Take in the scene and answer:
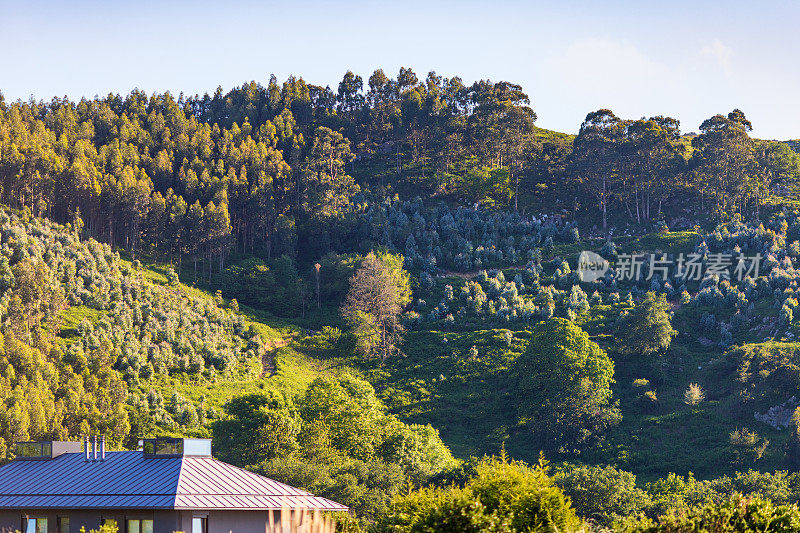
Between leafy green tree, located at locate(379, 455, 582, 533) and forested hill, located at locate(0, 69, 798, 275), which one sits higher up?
forested hill, located at locate(0, 69, 798, 275)

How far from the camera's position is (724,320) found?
88.3 meters

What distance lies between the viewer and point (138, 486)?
124 ft

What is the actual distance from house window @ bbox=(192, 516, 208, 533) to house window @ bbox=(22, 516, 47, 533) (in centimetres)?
594

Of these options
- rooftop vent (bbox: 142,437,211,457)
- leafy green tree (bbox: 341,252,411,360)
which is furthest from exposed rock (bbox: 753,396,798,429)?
rooftop vent (bbox: 142,437,211,457)

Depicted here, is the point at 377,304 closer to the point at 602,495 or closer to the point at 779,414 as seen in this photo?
the point at 779,414

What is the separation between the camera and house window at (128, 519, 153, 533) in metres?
36.4

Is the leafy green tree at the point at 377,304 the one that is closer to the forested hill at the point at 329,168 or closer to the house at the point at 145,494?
the forested hill at the point at 329,168

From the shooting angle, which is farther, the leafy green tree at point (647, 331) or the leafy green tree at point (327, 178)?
the leafy green tree at point (327, 178)

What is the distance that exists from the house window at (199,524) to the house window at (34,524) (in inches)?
234

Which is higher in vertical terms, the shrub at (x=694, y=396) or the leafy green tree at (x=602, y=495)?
the shrub at (x=694, y=396)

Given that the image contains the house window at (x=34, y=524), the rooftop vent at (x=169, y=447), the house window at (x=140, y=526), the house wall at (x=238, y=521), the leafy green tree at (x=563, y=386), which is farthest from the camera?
the leafy green tree at (x=563, y=386)

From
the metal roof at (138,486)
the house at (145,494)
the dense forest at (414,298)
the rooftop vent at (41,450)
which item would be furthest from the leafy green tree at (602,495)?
the rooftop vent at (41,450)

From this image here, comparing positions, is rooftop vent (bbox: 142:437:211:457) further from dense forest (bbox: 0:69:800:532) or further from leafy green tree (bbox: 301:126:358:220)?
leafy green tree (bbox: 301:126:358:220)

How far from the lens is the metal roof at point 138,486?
36.9 metres
